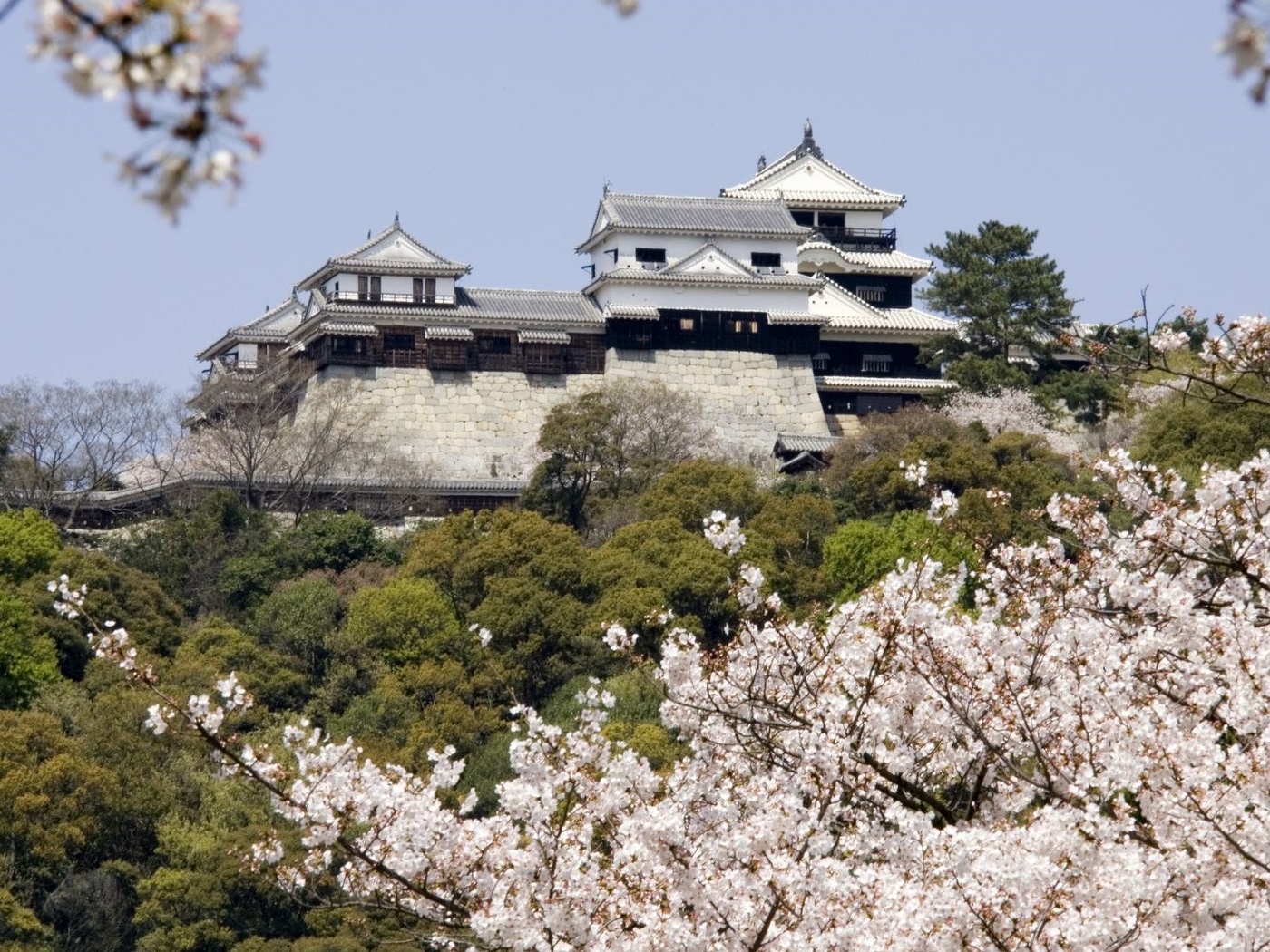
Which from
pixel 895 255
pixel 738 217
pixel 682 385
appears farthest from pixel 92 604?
pixel 895 255

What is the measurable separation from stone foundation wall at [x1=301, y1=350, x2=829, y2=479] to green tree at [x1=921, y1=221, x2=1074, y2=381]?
11.0ft

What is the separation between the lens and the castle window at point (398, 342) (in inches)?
1598

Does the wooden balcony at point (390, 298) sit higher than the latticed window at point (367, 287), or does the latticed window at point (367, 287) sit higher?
the latticed window at point (367, 287)

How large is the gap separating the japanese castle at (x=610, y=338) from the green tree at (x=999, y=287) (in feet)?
5.16

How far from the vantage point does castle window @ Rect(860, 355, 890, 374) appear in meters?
42.6

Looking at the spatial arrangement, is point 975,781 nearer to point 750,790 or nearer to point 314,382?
point 750,790

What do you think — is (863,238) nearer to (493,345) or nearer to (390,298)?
(493,345)

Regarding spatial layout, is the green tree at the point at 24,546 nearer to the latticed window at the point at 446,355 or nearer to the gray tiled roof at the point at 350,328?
the gray tiled roof at the point at 350,328

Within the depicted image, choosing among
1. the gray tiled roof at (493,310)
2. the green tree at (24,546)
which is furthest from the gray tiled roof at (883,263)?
the green tree at (24,546)

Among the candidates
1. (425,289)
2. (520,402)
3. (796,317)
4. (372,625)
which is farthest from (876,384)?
(372,625)

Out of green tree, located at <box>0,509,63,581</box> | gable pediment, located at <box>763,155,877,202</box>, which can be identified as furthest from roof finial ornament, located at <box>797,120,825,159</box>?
green tree, located at <box>0,509,63,581</box>

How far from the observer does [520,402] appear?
4053 cm

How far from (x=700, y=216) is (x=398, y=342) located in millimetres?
6631

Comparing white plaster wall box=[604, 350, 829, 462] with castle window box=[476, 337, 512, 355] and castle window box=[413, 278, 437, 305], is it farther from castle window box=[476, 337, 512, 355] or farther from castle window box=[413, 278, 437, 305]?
castle window box=[413, 278, 437, 305]
